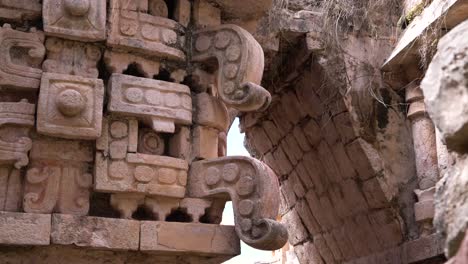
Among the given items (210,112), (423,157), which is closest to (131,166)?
(210,112)

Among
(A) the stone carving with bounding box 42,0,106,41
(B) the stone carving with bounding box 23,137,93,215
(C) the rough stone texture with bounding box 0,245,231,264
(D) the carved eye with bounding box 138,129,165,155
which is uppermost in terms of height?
(A) the stone carving with bounding box 42,0,106,41

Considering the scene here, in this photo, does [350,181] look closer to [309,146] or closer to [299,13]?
[309,146]

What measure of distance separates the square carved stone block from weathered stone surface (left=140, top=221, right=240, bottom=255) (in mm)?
572

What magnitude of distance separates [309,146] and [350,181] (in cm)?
63

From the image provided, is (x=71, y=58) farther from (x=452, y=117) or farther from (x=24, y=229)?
(x=452, y=117)

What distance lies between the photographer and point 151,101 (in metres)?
3.91

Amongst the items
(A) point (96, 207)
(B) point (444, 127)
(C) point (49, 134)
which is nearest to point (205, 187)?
(A) point (96, 207)

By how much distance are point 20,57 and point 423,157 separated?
387cm

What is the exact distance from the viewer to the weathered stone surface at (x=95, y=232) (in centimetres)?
353

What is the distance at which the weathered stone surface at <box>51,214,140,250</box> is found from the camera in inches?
139

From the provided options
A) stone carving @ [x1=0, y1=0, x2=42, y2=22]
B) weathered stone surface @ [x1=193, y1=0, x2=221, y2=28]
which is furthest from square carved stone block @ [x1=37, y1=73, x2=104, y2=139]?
weathered stone surface @ [x1=193, y1=0, x2=221, y2=28]

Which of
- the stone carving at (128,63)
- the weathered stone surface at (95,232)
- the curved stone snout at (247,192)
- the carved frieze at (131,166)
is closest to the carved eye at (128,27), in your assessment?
the stone carving at (128,63)

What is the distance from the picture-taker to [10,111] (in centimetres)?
363

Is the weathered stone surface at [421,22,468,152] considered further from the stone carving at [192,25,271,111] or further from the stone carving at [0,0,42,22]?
the stone carving at [0,0,42,22]
